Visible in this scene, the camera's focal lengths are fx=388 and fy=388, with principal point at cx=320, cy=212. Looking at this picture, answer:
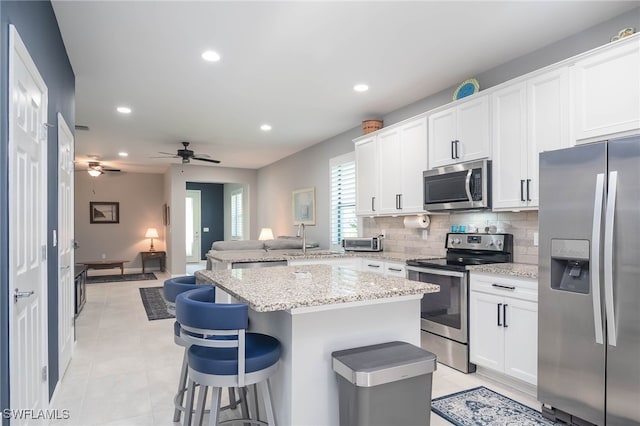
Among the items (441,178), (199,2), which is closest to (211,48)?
(199,2)

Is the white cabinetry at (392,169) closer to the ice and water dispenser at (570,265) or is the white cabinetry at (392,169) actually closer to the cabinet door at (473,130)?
the cabinet door at (473,130)

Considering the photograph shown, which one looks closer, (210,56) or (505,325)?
(505,325)

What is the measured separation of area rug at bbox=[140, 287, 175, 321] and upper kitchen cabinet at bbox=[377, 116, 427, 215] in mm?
3216

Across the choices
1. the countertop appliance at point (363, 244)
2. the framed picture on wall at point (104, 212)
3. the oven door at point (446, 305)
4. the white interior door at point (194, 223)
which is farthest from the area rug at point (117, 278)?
the oven door at point (446, 305)

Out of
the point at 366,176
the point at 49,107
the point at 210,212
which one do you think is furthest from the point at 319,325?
the point at 210,212

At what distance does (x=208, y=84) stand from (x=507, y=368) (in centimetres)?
367

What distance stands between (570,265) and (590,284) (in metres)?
0.18

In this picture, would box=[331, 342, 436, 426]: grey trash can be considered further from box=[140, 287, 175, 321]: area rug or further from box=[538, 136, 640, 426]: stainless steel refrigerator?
box=[140, 287, 175, 321]: area rug

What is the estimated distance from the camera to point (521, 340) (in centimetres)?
275

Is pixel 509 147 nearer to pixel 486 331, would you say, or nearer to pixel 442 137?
pixel 442 137

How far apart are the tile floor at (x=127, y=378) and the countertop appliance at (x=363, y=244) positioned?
173cm

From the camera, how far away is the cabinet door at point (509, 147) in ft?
9.93

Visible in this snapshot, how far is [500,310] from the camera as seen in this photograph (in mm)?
2889

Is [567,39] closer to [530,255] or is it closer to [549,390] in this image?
[530,255]
